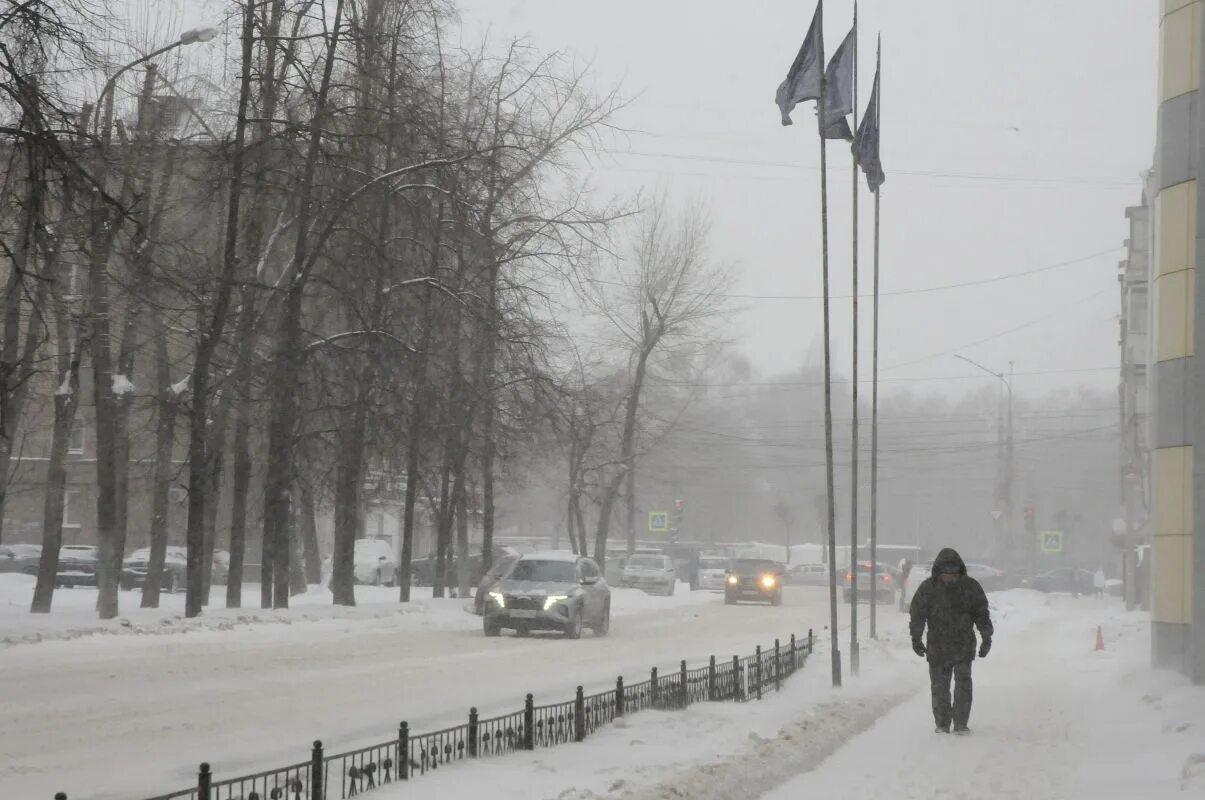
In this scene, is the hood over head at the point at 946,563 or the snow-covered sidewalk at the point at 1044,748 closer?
the snow-covered sidewalk at the point at 1044,748

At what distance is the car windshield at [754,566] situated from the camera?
170 ft

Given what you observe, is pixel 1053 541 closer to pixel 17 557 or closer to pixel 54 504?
pixel 17 557

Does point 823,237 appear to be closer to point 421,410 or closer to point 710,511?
point 421,410

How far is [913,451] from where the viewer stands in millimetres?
99688

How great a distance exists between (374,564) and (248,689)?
4656 cm

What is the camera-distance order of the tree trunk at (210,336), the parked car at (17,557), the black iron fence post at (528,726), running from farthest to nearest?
the parked car at (17,557) < the tree trunk at (210,336) < the black iron fence post at (528,726)

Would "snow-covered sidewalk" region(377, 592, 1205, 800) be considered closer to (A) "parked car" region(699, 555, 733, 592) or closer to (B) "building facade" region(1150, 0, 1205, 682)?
(B) "building facade" region(1150, 0, 1205, 682)

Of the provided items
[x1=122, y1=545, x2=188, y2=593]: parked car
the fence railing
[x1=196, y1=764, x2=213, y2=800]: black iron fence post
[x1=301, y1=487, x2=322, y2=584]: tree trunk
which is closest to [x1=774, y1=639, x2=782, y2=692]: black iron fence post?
the fence railing

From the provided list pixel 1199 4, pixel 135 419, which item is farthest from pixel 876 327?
pixel 135 419

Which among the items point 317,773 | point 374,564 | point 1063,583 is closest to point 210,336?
point 317,773

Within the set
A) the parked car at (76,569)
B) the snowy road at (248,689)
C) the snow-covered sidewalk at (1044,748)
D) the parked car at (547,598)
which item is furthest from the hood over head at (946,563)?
the parked car at (76,569)

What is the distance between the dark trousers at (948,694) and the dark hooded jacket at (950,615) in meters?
0.08

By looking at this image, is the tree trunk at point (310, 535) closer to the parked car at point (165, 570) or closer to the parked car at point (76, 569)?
the parked car at point (165, 570)

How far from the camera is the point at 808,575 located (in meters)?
88.9
